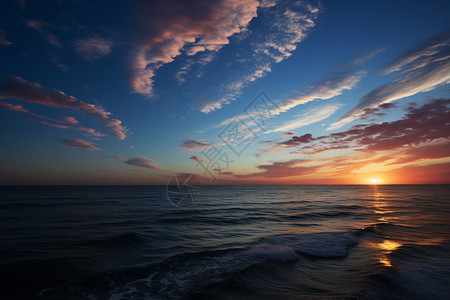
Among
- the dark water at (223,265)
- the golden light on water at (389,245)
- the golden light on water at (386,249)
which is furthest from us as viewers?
the golden light on water at (389,245)

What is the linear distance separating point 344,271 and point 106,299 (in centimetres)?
788

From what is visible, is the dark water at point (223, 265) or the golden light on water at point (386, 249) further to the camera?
the golden light on water at point (386, 249)

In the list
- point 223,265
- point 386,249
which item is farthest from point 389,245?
point 223,265

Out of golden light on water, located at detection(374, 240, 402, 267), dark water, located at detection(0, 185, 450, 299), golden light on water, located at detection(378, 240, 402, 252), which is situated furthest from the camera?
golden light on water, located at detection(378, 240, 402, 252)

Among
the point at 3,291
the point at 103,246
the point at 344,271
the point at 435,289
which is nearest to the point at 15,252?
the point at 103,246

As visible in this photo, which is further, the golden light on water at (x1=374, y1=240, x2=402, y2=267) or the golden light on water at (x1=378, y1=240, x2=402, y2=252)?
the golden light on water at (x1=378, y1=240, x2=402, y2=252)

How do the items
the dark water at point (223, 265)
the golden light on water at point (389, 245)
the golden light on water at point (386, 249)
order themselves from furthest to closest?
1. the golden light on water at point (389, 245)
2. the golden light on water at point (386, 249)
3. the dark water at point (223, 265)

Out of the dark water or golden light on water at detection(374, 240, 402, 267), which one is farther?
golden light on water at detection(374, 240, 402, 267)

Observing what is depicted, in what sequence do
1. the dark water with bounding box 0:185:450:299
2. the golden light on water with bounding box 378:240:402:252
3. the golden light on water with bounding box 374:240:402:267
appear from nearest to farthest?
the dark water with bounding box 0:185:450:299 < the golden light on water with bounding box 374:240:402:267 < the golden light on water with bounding box 378:240:402:252

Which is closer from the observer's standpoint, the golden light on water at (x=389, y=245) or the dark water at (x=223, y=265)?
the dark water at (x=223, y=265)

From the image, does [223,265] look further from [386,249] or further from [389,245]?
[389,245]

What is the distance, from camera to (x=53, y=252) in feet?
29.3

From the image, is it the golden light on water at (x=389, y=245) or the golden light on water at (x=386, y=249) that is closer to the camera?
the golden light on water at (x=386, y=249)

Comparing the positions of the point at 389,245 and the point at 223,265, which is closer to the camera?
the point at 223,265
